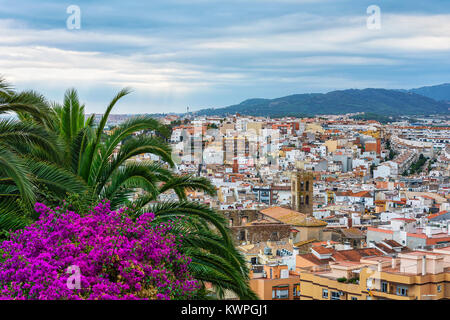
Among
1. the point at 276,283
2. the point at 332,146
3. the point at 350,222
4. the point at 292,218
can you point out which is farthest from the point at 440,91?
the point at 276,283

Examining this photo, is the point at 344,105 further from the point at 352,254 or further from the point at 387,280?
the point at 387,280

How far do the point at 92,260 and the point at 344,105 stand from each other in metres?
140

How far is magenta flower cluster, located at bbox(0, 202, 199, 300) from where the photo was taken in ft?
11.9

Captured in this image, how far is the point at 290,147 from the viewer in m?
73.9

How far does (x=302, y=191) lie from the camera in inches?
1394

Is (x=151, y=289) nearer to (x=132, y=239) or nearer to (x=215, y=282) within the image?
(x=132, y=239)

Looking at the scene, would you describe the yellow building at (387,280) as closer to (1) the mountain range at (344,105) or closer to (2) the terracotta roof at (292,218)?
(2) the terracotta roof at (292,218)

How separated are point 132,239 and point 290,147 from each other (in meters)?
70.2

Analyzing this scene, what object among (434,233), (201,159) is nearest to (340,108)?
(201,159)

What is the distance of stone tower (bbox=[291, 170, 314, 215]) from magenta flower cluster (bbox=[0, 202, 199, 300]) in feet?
101

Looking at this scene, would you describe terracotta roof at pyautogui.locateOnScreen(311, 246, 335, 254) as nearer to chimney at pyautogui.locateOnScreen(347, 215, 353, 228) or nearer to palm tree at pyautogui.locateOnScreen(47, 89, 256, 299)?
chimney at pyautogui.locateOnScreen(347, 215, 353, 228)

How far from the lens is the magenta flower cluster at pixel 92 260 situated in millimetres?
3619

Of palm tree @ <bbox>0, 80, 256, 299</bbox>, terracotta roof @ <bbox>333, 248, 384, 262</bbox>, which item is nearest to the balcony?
terracotta roof @ <bbox>333, 248, 384, 262</bbox>

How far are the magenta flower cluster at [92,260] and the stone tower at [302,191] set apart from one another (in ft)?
101
